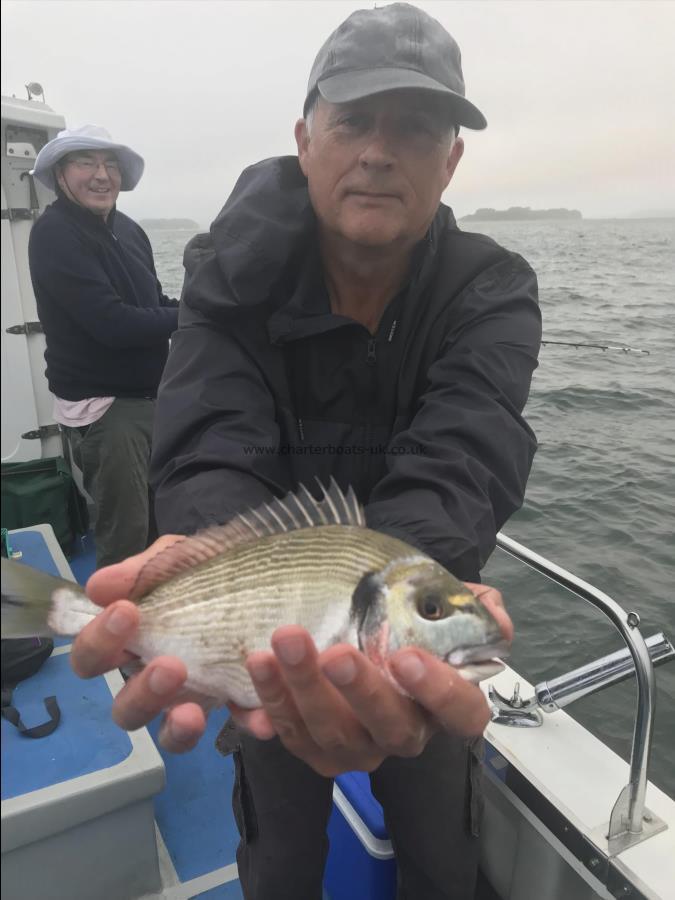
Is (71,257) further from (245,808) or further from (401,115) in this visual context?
(245,808)

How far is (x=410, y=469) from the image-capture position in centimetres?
185

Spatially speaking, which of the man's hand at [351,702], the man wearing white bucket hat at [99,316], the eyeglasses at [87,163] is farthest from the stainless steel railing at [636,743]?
the eyeglasses at [87,163]

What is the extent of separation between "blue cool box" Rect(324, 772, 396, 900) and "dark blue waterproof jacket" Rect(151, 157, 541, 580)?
134cm

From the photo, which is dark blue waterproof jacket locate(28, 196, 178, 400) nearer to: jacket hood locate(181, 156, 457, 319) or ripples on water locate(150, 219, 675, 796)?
ripples on water locate(150, 219, 675, 796)

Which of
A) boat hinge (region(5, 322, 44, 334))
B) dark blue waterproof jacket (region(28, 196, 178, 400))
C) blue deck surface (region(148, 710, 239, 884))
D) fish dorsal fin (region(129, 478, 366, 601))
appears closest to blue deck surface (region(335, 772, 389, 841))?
blue deck surface (region(148, 710, 239, 884))

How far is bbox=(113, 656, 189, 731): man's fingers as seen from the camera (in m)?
1.31

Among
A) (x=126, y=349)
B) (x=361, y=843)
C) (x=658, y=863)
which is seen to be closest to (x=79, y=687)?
(x=361, y=843)

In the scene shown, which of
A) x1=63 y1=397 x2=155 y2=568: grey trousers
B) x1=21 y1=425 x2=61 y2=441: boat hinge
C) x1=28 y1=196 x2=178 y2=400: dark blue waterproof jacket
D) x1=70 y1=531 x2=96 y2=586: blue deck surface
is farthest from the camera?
x1=21 y1=425 x2=61 y2=441: boat hinge

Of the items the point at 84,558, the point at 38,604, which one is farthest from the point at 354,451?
the point at 84,558

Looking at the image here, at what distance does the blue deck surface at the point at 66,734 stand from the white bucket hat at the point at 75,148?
3.41 m

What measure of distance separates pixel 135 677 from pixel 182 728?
0.15m

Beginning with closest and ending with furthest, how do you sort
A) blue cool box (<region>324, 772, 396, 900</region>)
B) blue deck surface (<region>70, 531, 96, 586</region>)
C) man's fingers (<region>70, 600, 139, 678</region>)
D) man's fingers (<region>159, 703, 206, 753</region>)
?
man's fingers (<region>70, 600, 139, 678</region>) → man's fingers (<region>159, 703, 206, 753</region>) → blue cool box (<region>324, 772, 396, 900</region>) → blue deck surface (<region>70, 531, 96, 586</region>)

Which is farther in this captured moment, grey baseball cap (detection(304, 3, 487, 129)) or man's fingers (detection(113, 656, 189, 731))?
grey baseball cap (detection(304, 3, 487, 129))

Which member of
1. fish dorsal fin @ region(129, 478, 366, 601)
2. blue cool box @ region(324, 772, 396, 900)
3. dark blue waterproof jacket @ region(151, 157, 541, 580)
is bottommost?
blue cool box @ region(324, 772, 396, 900)
